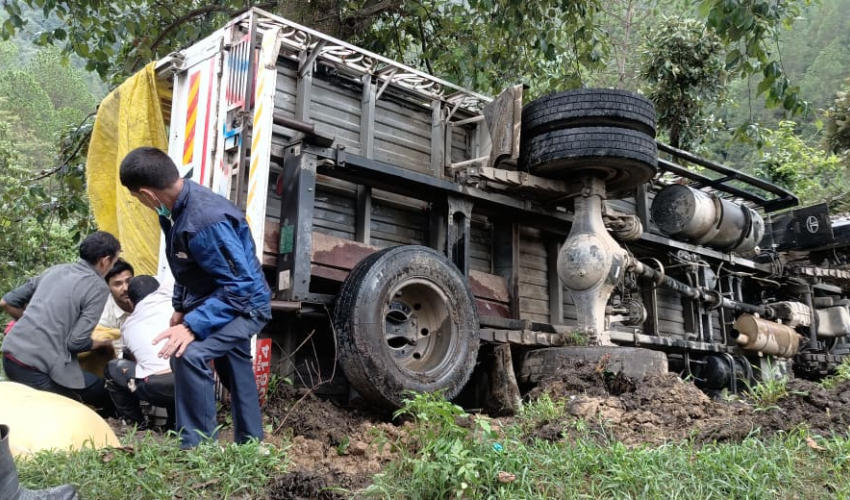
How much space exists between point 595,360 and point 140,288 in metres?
3.08

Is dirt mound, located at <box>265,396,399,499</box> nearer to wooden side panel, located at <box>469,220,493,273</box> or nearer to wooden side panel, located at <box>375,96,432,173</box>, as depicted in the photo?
wooden side panel, located at <box>469,220,493,273</box>

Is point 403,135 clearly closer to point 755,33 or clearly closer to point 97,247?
point 97,247

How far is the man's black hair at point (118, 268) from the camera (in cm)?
467

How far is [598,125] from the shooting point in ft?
18.6

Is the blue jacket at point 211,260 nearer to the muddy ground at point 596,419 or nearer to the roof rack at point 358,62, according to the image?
the muddy ground at point 596,419

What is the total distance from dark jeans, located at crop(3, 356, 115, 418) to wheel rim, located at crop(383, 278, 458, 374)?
1795 millimetres

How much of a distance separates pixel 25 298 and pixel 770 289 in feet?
28.1

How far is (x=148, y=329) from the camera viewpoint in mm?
4137

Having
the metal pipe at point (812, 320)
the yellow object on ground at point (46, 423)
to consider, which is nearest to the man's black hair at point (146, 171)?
the yellow object on ground at point (46, 423)

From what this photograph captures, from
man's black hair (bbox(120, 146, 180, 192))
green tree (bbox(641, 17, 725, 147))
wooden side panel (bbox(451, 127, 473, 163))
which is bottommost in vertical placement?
man's black hair (bbox(120, 146, 180, 192))

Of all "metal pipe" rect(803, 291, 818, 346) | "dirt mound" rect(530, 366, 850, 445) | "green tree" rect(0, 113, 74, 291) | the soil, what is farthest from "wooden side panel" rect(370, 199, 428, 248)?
"metal pipe" rect(803, 291, 818, 346)

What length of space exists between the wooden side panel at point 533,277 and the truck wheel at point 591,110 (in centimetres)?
106

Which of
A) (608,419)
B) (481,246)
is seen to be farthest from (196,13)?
(608,419)

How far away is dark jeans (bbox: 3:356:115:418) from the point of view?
4.11 meters
